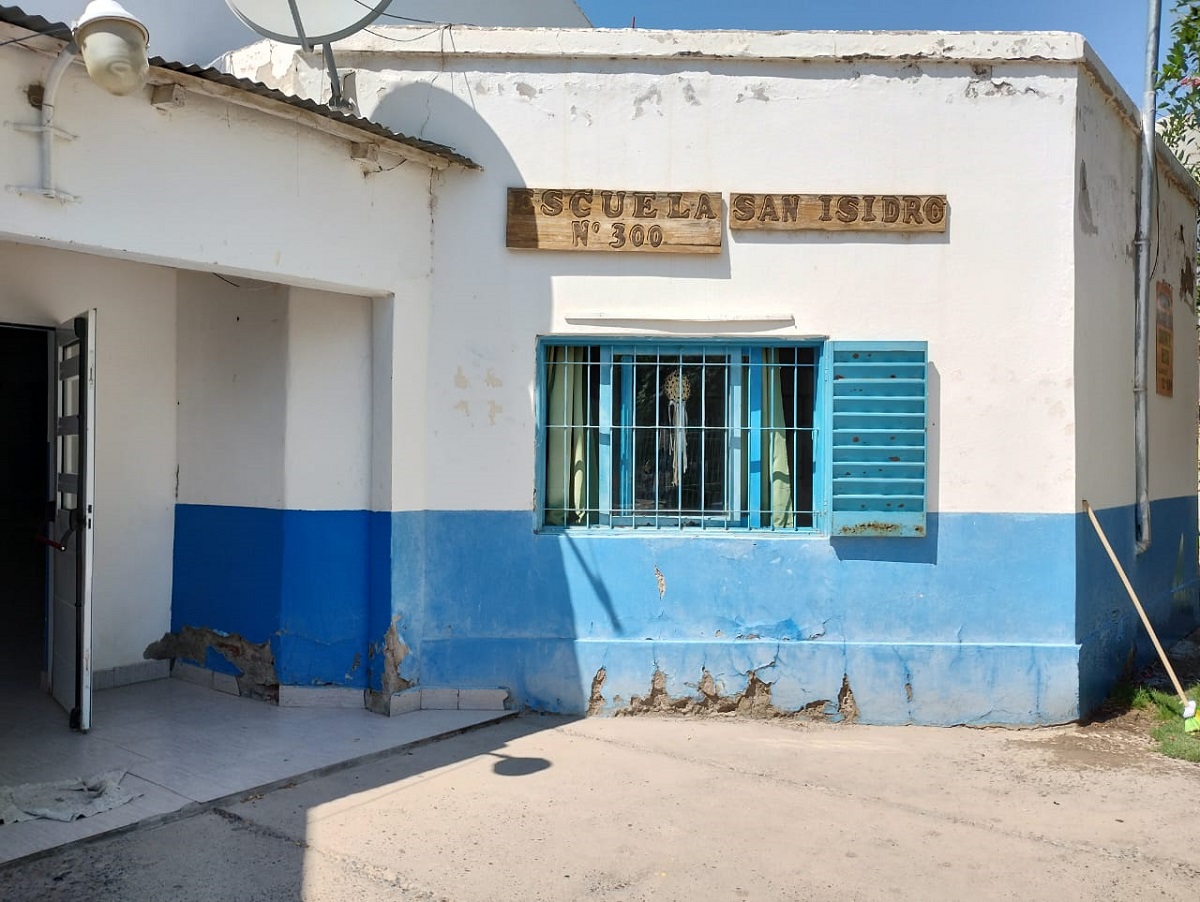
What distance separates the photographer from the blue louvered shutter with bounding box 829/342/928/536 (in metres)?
6.12

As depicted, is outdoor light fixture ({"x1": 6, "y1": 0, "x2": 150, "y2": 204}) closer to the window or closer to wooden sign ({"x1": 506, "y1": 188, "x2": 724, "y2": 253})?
wooden sign ({"x1": 506, "y1": 188, "x2": 724, "y2": 253})

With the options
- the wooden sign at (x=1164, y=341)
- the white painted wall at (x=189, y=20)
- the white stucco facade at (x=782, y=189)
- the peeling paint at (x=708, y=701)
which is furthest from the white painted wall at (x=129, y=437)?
the wooden sign at (x=1164, y=341)

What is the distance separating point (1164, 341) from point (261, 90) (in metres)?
7.35

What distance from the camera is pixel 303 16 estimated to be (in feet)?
19.6

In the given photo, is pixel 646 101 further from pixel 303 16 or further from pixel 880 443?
pixel 880 443

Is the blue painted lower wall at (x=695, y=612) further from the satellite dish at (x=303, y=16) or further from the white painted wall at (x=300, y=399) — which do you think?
the satellite dish at (x=303, y=16)

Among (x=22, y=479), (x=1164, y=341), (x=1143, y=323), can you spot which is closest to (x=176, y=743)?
(x=1143, y=323)

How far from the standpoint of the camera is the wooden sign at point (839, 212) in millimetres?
6211

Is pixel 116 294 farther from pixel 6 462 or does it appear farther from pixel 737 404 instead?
pixel 6 462

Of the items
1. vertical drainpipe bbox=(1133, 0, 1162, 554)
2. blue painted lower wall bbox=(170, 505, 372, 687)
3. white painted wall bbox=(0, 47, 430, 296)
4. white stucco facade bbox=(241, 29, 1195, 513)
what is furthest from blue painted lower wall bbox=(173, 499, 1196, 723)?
white painted wall bbox=(0, 47, 430, 296)

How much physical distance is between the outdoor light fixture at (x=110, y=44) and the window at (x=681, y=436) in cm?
292

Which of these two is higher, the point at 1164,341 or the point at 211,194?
the point at 211,194

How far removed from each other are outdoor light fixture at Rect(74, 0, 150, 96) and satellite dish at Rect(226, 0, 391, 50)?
1.90 metres

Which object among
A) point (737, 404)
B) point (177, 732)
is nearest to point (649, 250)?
point (737, 404)
